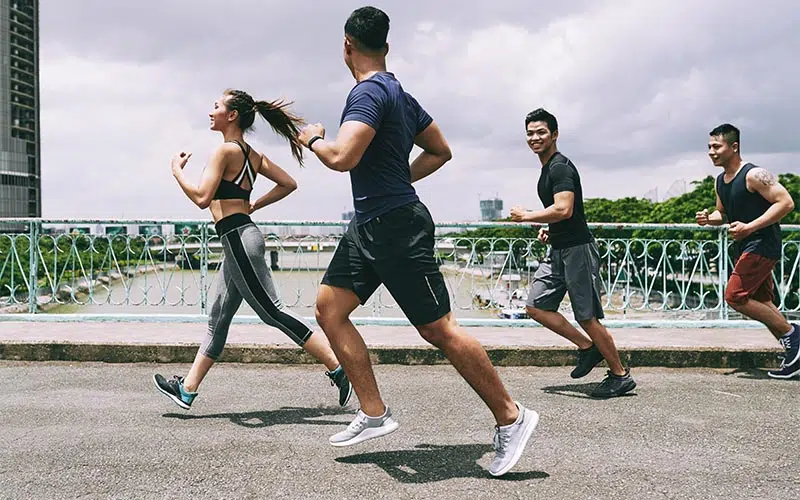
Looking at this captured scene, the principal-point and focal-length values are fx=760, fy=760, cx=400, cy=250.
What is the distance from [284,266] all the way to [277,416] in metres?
4.36

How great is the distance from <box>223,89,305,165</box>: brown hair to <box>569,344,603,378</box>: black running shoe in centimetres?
228

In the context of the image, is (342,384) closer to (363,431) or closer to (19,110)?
(363,431)

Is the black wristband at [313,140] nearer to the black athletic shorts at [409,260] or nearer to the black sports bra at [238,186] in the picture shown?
the black athletic shorts at [409,260]

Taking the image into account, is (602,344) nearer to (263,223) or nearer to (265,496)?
(265,496)

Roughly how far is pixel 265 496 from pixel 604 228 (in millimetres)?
5695

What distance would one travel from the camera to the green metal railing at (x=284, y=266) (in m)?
7.93

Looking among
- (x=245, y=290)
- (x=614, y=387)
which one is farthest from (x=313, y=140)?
(x=614, y=387)

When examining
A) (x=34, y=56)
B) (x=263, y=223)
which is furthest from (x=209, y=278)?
(x=34, y=56)

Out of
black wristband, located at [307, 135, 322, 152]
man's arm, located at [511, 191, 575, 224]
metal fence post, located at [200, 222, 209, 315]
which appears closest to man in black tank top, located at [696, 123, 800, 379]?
man's arm, located at [511, 191, 575, 224]

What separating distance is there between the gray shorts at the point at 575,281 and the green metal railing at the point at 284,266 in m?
2.49

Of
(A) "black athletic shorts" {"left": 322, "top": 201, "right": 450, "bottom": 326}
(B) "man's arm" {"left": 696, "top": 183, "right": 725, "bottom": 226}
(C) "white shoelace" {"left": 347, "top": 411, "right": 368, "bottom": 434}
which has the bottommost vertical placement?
(C) "white shoelace" {"left": 347, "top": 411, "right": 368, "bottom": 434}

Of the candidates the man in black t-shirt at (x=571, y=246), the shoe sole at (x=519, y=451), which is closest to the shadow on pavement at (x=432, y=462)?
the shoe sole at (x=519, y=451)

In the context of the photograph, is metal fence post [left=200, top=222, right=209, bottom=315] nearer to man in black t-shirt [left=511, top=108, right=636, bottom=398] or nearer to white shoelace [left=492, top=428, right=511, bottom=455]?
man in black t-shirt [left=511, top=108, right=636, bottom=398]

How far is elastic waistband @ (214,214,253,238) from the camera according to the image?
14.3ft
